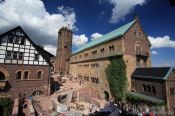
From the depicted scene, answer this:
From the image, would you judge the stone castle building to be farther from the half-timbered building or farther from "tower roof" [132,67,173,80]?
the half-timbered building

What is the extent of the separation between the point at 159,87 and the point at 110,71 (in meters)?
9.46

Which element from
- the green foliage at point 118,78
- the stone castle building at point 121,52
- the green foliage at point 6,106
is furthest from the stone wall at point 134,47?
the green foliage at point 6,106

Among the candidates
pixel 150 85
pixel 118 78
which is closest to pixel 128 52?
pixel 118 78

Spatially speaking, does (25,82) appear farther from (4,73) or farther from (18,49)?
(18,49)

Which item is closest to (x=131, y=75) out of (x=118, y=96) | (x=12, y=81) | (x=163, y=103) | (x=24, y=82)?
(x=118, y=96)

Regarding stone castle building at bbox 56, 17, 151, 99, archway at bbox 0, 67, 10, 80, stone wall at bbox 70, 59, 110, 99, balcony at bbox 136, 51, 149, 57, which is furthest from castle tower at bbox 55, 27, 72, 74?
balcony at bbox 136, 51, 149, 57

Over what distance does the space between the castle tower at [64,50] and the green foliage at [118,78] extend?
38127 mm

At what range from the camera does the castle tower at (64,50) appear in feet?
202

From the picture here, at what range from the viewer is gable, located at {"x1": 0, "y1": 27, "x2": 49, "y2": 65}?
2128cm

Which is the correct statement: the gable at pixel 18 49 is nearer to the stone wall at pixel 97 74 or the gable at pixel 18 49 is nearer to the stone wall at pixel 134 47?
the stone wall at pixel 97 74

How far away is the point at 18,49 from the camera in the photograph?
878 inches

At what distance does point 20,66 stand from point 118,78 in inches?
693

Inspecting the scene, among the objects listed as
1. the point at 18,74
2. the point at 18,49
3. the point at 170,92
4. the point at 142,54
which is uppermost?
the point at 18,49

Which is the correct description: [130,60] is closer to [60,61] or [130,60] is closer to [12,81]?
[12,81]
